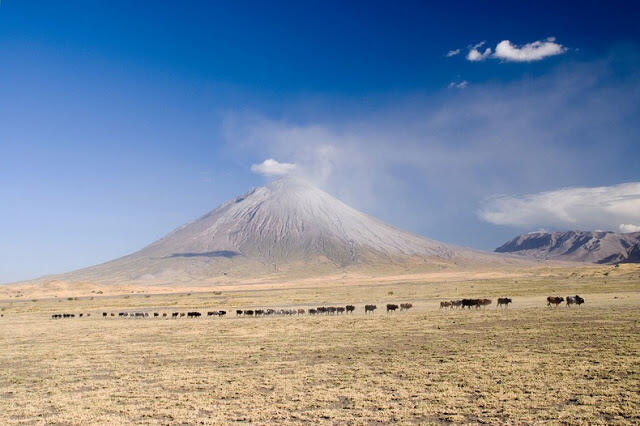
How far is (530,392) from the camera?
535 inches

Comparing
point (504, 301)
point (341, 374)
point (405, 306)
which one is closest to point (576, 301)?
point (504, 301)

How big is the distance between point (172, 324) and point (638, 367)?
103 feet

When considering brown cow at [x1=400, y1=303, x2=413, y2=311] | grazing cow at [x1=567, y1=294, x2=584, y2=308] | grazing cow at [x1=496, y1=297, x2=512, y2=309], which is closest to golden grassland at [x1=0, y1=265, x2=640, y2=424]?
grazing cow at [x1=567, y1=294, x2=584, y2=308]

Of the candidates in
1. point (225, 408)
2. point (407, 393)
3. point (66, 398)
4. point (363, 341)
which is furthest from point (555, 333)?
point (66, 398)

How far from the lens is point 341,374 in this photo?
1702cm

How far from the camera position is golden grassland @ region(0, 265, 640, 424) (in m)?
12.5

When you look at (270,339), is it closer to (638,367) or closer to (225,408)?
(225,408)

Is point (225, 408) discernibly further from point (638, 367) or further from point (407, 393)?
point (638, 367)

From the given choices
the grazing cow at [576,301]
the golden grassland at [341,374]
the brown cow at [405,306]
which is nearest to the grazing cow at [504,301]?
the grazing cow at [576,301]

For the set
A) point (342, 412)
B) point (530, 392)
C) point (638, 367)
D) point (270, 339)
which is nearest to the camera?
point (342, 412)

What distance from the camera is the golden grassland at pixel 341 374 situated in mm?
12508

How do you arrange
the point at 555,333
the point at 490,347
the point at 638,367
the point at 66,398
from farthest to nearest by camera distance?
the point at 555,333 < the point at 490,347 < the point at 638,367 < the point at 66,398

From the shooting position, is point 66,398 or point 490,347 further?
point 490,347

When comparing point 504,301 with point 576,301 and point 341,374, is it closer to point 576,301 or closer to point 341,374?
point 576,301
